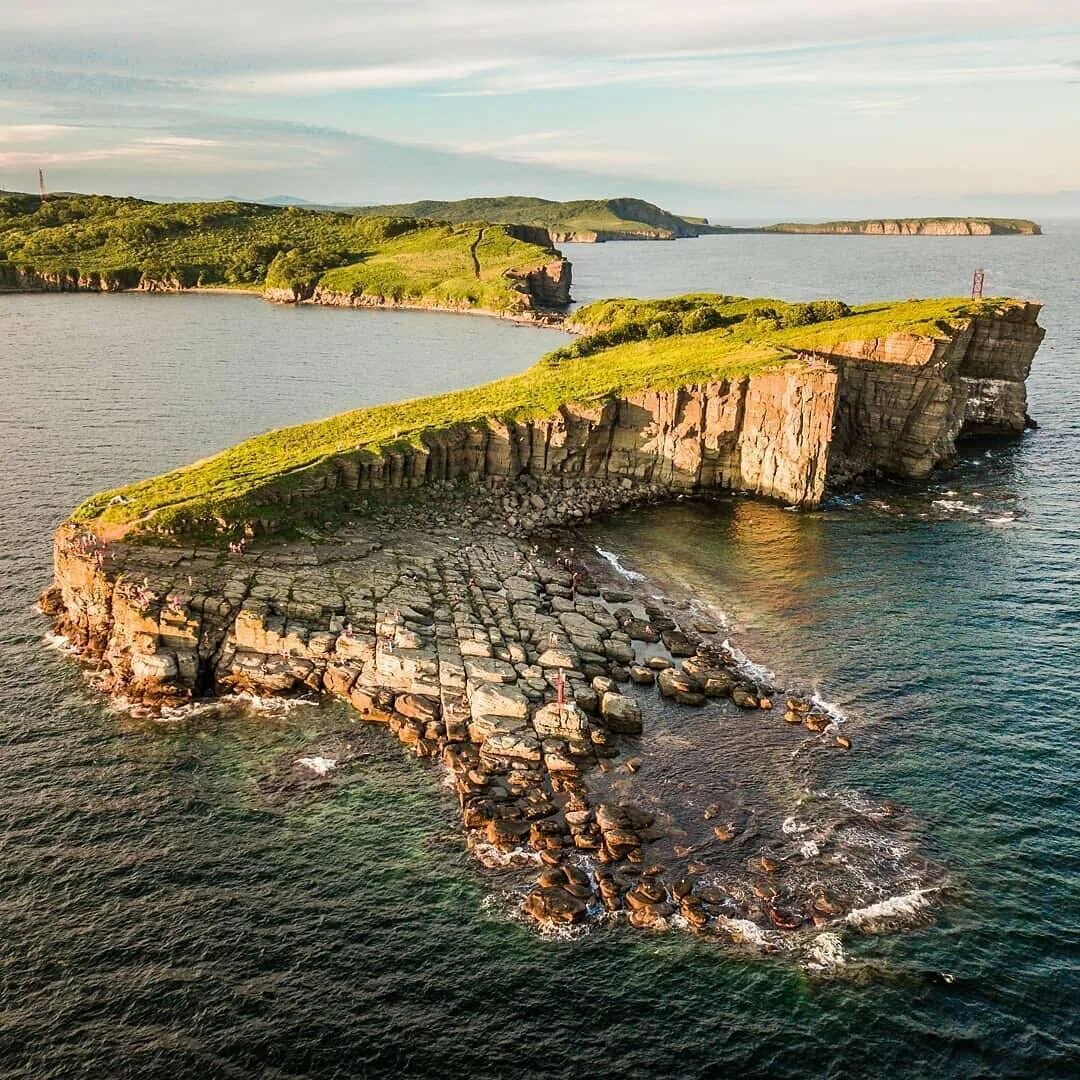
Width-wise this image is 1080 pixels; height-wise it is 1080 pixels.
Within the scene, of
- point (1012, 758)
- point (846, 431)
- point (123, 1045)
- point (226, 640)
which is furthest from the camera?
point (846, 431)

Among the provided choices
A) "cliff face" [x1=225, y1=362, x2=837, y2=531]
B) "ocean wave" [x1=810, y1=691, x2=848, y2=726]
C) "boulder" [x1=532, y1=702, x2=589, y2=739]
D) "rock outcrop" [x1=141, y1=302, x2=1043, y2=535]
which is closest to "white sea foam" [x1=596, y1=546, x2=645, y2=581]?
"cliff face" [x1=225, y1=362, x2=837, y2=531]

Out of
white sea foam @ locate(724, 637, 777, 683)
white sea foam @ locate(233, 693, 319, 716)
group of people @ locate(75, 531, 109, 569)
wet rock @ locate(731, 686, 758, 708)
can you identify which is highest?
group of people @ locate(75, 531, 109, 569)

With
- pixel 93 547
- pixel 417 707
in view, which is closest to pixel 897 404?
pixel 417 707

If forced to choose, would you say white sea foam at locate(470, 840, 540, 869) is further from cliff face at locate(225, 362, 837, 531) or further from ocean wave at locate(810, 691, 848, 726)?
cliff face at locate(225, 362, 837, 531)

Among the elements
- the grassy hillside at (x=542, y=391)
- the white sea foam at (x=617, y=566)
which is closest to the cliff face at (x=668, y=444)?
the grassy hillside at (x=542, y=391)

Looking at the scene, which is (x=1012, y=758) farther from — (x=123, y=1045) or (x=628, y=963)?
(x=123, y=1045)

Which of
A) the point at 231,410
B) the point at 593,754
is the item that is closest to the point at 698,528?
the point at 593,754
